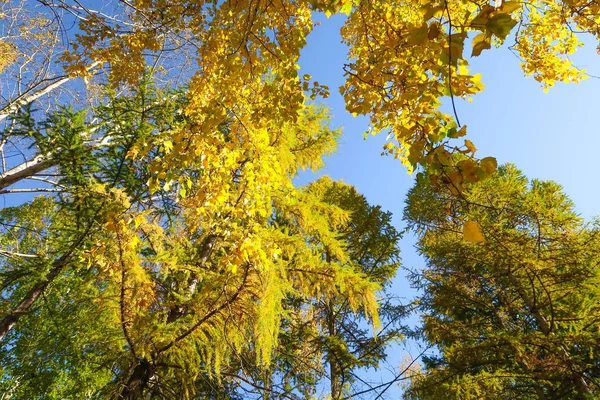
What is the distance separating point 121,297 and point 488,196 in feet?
19.4

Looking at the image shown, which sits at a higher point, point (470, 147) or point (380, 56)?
point (380, 56)

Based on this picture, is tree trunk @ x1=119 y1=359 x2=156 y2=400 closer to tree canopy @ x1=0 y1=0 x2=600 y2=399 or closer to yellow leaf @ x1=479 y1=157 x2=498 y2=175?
tree canopy @ x1=0 y1=0 x2=600 y2=399

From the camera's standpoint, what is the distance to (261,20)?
201 cm

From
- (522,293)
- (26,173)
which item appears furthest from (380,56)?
(522,293)

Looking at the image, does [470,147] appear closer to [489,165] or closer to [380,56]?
[489,165]

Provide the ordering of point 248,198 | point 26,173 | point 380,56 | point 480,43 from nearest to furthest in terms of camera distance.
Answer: point 480,43 → point 380,56 → point 248,198 → point 26,173

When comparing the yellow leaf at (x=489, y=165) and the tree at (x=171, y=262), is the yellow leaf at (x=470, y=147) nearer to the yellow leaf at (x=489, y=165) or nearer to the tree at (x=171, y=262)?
the yellow leaf at (x=489, y=165)

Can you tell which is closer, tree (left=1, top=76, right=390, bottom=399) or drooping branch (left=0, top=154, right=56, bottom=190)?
tree (left=1, top=76, right=390, bottom=399)

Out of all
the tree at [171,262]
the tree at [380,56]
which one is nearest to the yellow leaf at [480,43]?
the tree at [380,56]

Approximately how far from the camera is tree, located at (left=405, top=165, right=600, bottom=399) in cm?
497

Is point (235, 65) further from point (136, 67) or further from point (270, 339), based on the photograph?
point (270, 339)

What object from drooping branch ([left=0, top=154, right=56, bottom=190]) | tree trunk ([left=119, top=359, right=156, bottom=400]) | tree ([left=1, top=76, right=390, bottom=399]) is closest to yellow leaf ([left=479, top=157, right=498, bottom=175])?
tree ([left=1, top=76, right=390, bottom=399])

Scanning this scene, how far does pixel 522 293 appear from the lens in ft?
20.8

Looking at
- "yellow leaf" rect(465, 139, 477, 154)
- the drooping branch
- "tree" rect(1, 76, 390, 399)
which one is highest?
the drooping branch
